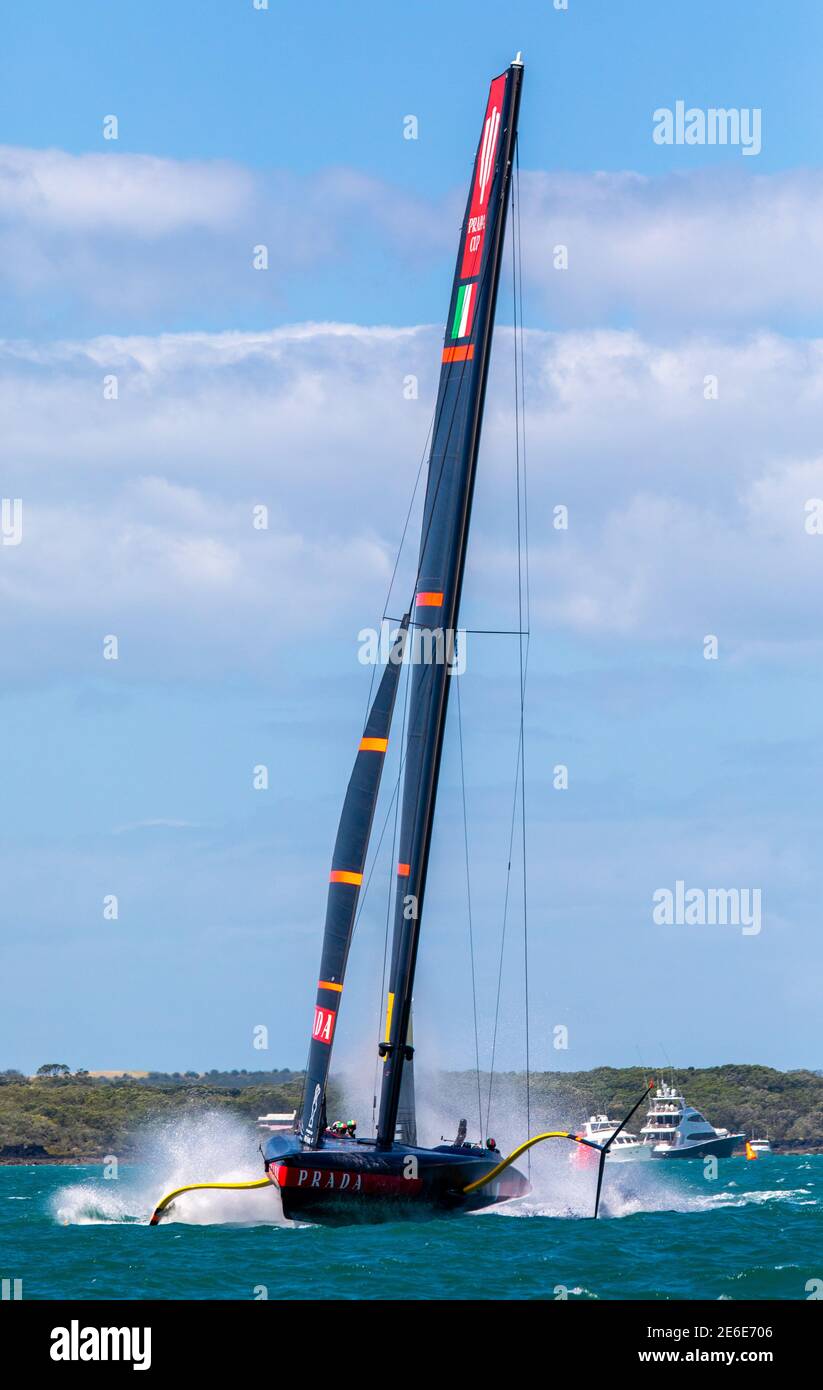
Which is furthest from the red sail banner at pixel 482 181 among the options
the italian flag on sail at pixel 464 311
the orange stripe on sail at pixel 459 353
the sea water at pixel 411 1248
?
the sea water at pixel 411 1248

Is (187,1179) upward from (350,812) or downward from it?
downward

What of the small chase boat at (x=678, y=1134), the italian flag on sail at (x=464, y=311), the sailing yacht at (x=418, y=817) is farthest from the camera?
the small chase boat at (x=678, y=1134)

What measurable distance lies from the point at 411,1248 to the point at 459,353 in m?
15.6

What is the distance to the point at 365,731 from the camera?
3716cm

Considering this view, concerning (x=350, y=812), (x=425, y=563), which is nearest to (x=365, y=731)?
(x=350, y=812)

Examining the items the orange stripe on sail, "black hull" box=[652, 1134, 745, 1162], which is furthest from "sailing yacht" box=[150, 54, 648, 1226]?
"black hull" box=[652, 1134, 745, 1162]

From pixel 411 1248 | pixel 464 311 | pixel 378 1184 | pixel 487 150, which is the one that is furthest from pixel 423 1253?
pixel 487 150

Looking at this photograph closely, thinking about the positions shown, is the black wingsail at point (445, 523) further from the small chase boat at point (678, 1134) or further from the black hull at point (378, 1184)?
the small chase boat at point (678, 1134)

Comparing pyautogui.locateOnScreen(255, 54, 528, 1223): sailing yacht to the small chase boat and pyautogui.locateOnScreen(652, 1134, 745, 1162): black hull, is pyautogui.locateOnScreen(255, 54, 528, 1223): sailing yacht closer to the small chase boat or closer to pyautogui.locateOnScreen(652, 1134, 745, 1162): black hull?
pyautogui.locateOnScreen(652, 1134, 745, 1162): black hull

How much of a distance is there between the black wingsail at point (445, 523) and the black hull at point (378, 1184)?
125cm

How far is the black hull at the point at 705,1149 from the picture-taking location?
3979 inches
